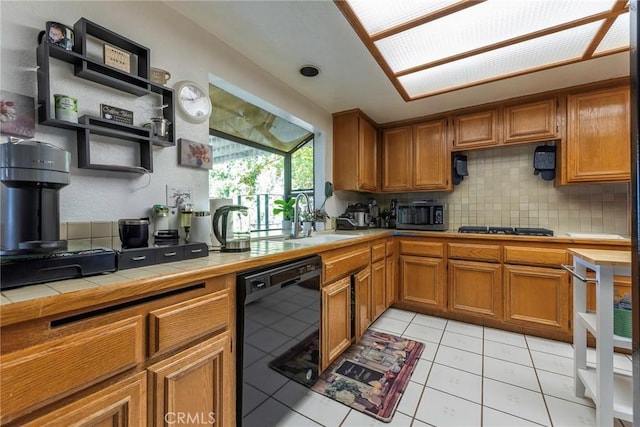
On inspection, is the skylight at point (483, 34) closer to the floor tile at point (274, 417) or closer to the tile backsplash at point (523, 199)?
the tile backsplash at point (523, 199)

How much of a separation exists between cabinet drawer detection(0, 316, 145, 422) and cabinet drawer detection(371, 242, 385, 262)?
1.89 metres

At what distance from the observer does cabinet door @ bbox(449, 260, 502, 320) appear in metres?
2.48

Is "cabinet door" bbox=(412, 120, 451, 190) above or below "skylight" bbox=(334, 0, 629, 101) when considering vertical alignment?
below

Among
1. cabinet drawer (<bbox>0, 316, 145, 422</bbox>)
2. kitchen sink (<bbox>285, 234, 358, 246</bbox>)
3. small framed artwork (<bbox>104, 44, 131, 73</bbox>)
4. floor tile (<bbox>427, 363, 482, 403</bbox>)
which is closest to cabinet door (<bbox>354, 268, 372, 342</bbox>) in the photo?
kitchen sink (<bbox>285, 234, 358, 246</bbox>)

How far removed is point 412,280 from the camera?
9.39 feet

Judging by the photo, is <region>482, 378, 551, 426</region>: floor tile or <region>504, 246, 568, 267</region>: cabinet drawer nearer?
<region>482, 378, 551, 426</region>: floor tile

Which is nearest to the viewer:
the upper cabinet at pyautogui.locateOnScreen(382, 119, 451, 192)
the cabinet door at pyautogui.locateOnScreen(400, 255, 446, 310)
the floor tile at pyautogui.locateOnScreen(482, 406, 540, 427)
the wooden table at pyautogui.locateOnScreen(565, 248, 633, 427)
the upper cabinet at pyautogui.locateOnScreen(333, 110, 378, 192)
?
the wooden table at pyautogui.locateOnScreen(565, 248, 633, 427)

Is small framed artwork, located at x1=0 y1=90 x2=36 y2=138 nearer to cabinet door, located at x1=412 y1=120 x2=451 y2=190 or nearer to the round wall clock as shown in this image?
the round wall clock

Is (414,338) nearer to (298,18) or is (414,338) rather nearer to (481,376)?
(481,376)

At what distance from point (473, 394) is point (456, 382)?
12 cm

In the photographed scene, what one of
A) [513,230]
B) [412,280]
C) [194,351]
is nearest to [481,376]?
[412,280]

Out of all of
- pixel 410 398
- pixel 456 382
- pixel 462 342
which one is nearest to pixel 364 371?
pixel 410 398

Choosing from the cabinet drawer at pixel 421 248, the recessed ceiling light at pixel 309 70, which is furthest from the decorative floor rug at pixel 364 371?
the recessed ceiling light at pixel 309 70

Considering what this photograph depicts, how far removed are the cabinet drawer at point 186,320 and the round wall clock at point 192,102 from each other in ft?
3.55
